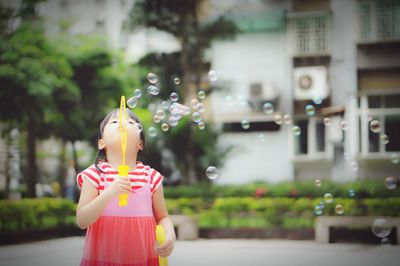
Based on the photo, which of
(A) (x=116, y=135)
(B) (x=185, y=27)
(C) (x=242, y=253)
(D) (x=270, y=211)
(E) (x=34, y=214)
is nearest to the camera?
(A) (x=116, y=135)

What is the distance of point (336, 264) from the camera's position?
7.21 meters

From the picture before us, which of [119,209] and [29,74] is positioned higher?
[29,74]

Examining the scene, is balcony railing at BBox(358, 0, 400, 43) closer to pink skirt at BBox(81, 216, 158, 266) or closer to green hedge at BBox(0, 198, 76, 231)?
green hedge at BBox(0, 198, 76, 231)

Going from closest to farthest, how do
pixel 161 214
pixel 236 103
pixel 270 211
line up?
pixel 161 214, pixel 270 211, pixel 236 103

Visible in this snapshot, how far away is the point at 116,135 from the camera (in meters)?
2.91

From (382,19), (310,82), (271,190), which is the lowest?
(271,190)

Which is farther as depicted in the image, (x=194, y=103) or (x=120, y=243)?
(x=194, y=103)

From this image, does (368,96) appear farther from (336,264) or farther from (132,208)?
(132,208)

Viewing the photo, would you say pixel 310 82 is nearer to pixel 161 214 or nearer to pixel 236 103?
pixel 236 103

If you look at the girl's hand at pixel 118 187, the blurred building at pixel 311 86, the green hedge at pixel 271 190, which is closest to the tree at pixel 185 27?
the green hedge at pixel 271 190

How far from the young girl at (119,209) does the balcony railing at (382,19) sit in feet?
49.1

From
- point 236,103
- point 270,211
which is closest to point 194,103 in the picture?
point 270,211

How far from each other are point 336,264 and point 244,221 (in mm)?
4712

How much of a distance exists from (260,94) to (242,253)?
963 centimetres
